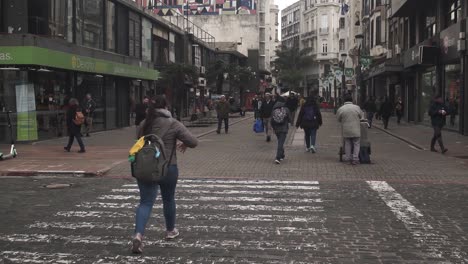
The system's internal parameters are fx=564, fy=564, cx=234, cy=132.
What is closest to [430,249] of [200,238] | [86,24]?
[200,238]

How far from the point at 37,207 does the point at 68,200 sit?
66cm

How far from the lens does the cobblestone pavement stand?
5688 millimetres

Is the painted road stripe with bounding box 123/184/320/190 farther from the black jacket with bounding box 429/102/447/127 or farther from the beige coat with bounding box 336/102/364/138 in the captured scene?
the black jacket with bounding box 429/102/447/127

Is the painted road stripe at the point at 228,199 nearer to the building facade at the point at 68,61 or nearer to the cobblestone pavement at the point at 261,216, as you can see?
the cobblestone pavement at the point at 261,216

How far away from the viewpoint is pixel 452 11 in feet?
79.6

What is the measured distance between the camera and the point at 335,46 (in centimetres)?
9725

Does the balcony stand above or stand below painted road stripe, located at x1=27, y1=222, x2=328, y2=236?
above

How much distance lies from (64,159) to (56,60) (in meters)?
5.51

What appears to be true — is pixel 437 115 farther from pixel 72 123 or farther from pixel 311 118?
pixel 72 123

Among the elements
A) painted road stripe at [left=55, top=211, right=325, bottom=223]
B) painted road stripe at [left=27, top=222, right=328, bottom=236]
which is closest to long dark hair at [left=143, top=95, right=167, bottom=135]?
painted road stripe at [left=27, top=222, right=328, bottom=236]

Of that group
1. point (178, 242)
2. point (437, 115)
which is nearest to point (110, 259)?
point (178, 242)

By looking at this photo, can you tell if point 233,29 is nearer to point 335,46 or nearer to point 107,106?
point 335,46

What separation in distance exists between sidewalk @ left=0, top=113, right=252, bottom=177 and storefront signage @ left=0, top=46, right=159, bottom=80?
2.60m

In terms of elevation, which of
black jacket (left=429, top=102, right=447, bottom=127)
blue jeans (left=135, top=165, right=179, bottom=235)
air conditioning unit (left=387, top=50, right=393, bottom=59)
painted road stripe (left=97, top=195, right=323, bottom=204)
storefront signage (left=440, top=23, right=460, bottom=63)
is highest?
air conditioning unit (left=387, top=50, right=393, bottom=59)
